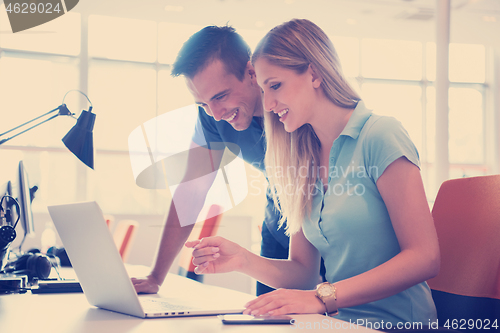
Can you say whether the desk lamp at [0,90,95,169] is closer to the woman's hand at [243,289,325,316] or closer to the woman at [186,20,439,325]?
the woman at [186,20,439,325]

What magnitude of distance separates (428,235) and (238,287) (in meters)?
4.64

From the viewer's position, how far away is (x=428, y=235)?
99 centimetres

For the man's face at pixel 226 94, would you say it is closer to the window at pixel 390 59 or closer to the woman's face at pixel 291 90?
the woman's face at pixel 291 90

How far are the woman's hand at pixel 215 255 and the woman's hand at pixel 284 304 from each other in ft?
0.77

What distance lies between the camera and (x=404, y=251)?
0.99m

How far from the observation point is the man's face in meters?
1.63

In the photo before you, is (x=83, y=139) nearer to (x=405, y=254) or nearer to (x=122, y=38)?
(x=405, y=254)

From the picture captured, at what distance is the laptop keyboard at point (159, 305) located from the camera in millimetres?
884

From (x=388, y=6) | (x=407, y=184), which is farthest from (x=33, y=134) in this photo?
(x=407, y=184)

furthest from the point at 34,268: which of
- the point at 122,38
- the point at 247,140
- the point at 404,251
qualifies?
the point at 122,38
